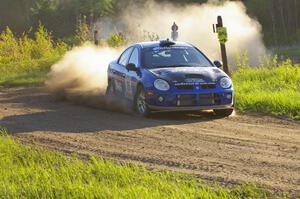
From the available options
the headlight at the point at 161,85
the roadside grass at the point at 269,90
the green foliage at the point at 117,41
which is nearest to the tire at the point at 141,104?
the headlight at the point at 161,85

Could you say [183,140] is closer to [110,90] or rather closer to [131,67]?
[131,67]

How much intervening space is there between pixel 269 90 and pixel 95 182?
9292 mm

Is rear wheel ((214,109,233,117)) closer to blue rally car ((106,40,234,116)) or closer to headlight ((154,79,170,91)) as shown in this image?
blue rally car ((106,40,234,116))

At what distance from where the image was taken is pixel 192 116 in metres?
13.0

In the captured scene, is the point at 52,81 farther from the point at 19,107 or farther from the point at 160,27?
the point at 160,27

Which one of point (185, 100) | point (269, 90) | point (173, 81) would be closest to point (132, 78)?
point (173, 81)

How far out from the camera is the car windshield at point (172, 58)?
13.7m

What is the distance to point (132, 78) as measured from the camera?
44.9 ft

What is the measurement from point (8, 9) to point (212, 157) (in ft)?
278

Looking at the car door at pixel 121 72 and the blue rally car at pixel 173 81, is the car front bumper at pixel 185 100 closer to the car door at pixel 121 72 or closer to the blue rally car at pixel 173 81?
the blue rally car at pixel 173 81

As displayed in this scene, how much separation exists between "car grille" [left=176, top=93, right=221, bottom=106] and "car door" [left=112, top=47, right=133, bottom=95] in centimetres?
202

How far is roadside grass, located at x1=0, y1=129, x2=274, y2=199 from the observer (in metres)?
6.58

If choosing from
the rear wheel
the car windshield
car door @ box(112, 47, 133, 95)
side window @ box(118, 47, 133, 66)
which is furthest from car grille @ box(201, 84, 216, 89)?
side window @ box(118, 47, 133, 66)

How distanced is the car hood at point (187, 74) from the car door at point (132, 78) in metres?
0.49
